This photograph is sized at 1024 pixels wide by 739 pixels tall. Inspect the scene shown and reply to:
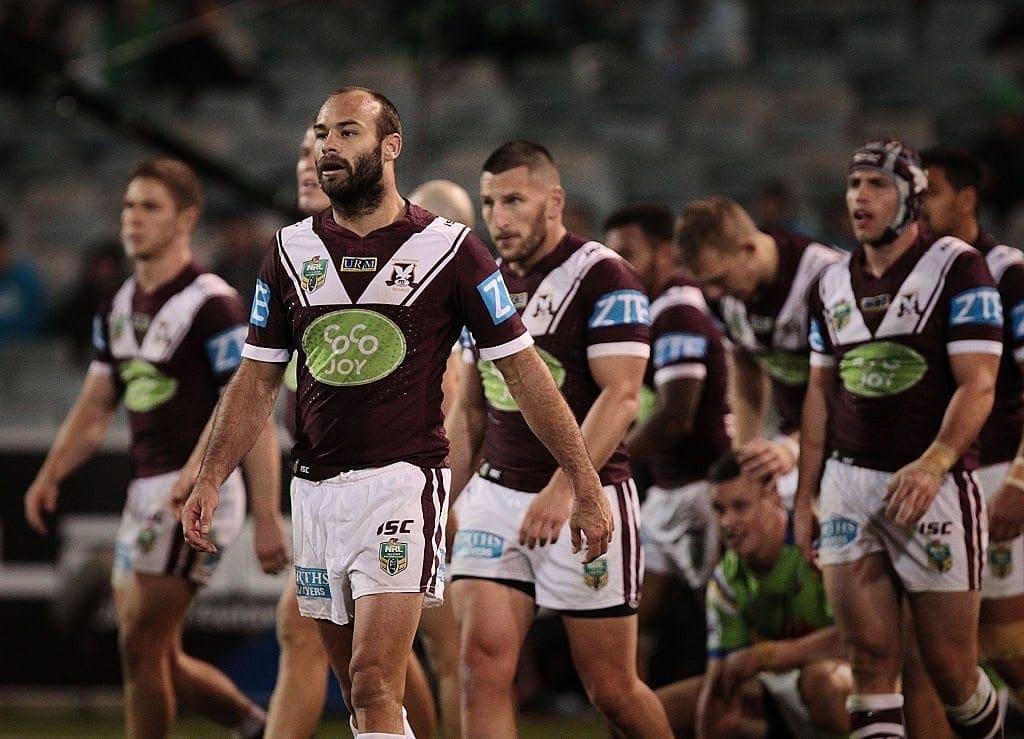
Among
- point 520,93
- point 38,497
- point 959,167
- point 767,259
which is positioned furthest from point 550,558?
point 520,93

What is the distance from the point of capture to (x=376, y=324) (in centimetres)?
541

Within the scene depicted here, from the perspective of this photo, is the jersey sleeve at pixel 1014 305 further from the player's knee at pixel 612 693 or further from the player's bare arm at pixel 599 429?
the player's knee at pixel 612 693

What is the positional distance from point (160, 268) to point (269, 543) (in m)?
1.70

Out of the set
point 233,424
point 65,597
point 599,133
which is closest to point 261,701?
point 65,597

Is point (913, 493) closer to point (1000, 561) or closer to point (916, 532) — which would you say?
Answer: point (916, 532)

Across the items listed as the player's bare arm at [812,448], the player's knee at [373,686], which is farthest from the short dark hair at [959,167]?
the player's knee at [373,686]

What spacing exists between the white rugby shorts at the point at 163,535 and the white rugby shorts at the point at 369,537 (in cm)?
195

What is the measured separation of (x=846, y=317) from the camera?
6750 millimetres

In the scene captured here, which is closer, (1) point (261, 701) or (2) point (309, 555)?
(2) point (309, 555)

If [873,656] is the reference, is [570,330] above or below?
above

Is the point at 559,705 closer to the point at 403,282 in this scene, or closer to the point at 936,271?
the point at 936,271

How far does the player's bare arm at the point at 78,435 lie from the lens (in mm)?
7984

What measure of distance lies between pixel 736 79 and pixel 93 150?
6199 mm

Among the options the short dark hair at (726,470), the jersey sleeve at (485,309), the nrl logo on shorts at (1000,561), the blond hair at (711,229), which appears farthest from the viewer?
the blond hair at (711,229)
